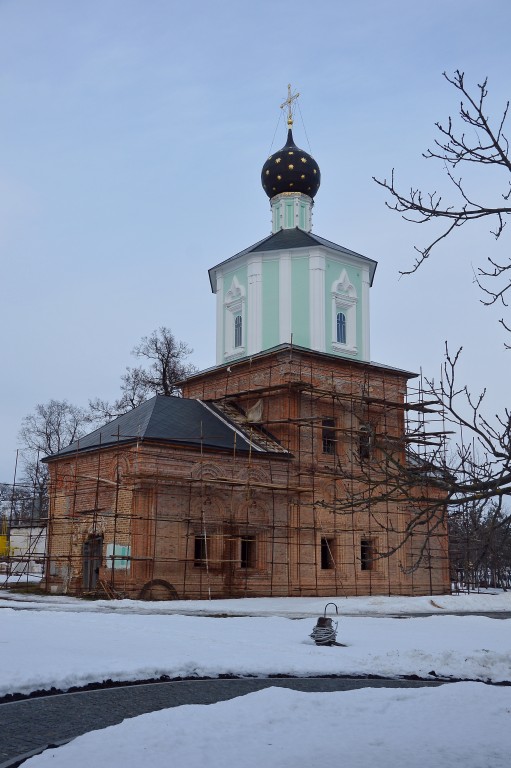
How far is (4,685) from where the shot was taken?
Result: 8469 millimetres

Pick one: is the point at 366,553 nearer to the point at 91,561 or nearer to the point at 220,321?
the point at 91,561

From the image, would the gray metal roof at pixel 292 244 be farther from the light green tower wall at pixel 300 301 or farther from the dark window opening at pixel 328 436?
the dark window opening at pixel 328 436

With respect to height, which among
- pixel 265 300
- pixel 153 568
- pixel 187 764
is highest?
pixel 265 300

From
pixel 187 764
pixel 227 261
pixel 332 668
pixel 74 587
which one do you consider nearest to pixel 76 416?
pixel 227 261

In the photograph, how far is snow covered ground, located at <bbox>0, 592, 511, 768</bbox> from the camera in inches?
235

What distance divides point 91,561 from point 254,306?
32.1 feet

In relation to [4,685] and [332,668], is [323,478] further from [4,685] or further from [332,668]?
[4,685]

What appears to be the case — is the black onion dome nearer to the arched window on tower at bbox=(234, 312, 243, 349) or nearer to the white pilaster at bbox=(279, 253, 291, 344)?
the white pilaster at bbox=(279, 253, 291, 344)

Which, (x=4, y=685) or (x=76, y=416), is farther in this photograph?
(x=76, y=416)

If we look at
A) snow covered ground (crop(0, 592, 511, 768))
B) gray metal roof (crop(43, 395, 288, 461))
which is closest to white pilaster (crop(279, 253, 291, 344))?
gray metal roof (crop(43, 395, 288, 461))

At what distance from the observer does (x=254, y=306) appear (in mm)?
27344

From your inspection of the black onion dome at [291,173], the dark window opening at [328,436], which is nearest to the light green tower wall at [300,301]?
the dark window opening at [328,436]

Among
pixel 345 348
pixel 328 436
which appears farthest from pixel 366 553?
pixel 345 348

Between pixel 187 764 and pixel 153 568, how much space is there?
16.0 m
